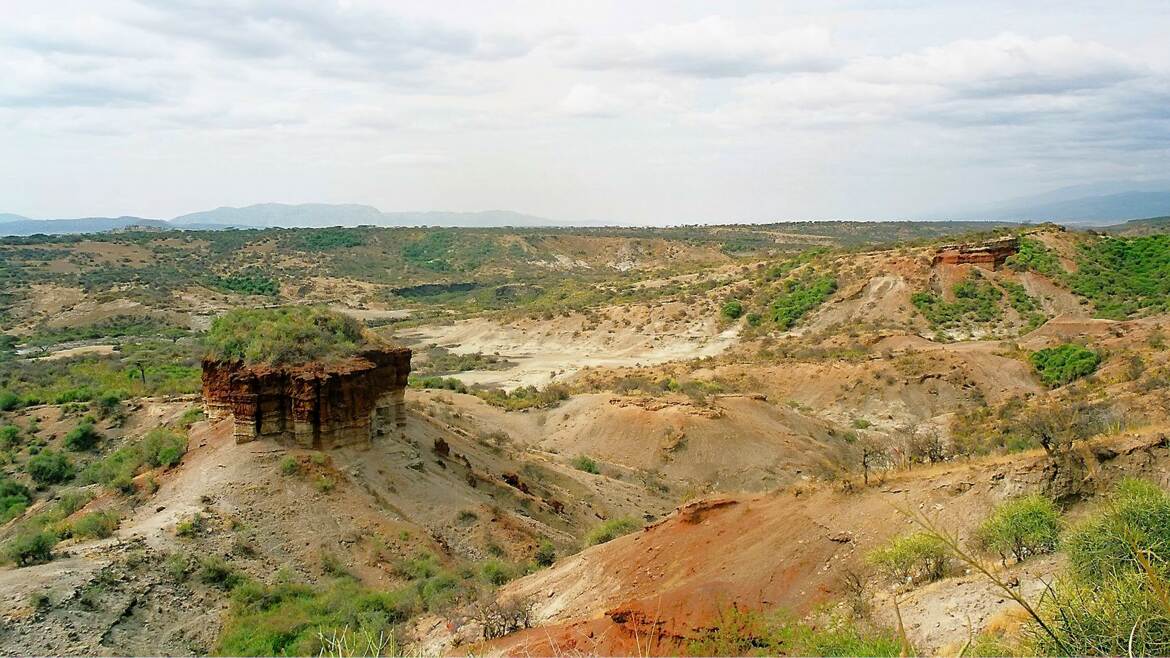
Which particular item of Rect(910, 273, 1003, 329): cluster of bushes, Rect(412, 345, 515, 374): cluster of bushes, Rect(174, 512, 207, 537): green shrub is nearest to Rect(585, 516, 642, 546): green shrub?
Rect(174, 512, 207, 537): green shrub

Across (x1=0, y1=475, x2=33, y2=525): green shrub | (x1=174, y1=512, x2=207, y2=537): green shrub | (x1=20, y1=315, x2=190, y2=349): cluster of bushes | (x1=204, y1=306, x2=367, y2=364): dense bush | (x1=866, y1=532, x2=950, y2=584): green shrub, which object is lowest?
(x1=20, y1=315, x2=190, y2=349): cluster of bushes

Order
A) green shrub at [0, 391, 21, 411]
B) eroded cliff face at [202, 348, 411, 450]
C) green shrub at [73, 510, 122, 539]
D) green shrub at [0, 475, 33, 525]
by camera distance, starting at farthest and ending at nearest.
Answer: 1. green shrub at [0, 391, 21, 411]
2. green shrub at [0, 475, 33, 525]
3. eroded cliff face at [202, 348, 411, 450]
4. green shrub at [73, 510, 122, 539]

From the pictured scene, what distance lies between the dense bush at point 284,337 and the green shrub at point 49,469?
604 centimetres

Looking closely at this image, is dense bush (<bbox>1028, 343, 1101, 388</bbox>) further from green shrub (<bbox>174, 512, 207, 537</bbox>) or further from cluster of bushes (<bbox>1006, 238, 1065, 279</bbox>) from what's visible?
green shrub (<bbox>174, 512, 207, 537</bbox>)

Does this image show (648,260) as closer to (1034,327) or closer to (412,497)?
(1034,327)

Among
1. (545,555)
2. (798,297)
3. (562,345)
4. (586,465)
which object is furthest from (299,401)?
(798,297)

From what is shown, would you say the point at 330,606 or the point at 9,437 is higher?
the point at 330,606

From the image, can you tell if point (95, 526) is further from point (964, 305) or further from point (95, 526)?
point (964, 305)

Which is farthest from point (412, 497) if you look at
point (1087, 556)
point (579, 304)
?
point (579, 304)

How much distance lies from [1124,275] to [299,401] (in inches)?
1860

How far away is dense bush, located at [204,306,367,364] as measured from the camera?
1595cm

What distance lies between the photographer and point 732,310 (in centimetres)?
4909

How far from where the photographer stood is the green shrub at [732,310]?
48.8 metres

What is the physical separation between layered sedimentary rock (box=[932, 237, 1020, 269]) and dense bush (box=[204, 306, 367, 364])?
130ft
